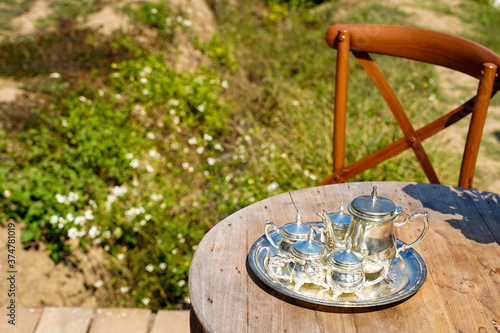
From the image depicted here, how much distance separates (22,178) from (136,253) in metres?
0.90

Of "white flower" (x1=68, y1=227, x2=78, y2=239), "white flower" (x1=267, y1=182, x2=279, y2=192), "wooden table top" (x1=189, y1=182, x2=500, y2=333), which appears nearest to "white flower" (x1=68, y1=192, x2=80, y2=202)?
"white flower" (x1=68, y1=227, x2=78, y2=239)

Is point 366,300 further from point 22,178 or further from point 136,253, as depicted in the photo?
point 22,178

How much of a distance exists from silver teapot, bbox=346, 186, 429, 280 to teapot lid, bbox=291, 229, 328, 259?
0.11 meters

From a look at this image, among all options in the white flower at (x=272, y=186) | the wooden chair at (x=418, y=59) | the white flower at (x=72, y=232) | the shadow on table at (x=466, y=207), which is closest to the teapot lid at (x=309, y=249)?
the shadow on table at (x=466, y=207)

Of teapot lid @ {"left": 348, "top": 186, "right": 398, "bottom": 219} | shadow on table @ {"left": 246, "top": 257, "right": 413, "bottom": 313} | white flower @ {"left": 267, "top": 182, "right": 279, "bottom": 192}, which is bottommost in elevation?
white flower @ {"left": 267, "top": 182, "right": 279, "bottom": 192}

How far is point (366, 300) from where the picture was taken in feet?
3.64

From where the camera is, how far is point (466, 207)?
61.3 inches

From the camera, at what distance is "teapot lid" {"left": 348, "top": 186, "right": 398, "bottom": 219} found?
3.71 ft

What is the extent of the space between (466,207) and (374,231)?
23.5 inches

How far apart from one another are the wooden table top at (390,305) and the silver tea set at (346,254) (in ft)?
0.19

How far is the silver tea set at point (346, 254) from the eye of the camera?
1.12m

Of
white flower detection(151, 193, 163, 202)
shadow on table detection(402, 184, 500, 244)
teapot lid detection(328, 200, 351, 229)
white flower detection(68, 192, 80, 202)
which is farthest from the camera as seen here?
white flower detection(151, 193, 163, 202)

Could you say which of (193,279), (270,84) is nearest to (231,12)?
(270,84)

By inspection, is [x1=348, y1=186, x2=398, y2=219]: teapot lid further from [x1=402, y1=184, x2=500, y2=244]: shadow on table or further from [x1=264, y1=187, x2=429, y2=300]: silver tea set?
[x1=402, y1=184, x2=500, y2=244]: shadow on table
